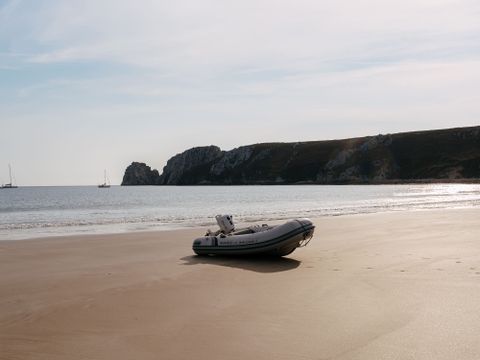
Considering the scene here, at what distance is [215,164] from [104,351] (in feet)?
617

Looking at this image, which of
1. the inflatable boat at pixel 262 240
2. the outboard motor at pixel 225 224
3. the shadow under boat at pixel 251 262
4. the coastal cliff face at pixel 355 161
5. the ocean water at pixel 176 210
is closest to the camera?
the shadow under boat at pixel 251 262

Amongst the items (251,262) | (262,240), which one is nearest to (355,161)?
(262,240)

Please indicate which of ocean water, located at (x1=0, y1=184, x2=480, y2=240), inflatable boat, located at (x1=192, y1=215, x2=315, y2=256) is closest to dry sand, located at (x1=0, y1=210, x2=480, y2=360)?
inflatable boat, located at (x1=192, y1=215, x2=315, y2=256)

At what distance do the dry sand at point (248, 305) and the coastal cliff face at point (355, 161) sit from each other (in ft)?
412

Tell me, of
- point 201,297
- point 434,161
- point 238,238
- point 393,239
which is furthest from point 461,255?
point 434,161

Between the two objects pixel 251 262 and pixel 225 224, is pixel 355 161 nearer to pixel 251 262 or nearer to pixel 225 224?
pixel 225 224

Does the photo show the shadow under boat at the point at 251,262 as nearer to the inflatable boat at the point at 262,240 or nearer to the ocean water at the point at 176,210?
the inflatable boat at the point at 262,240

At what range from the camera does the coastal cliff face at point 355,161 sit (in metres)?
142

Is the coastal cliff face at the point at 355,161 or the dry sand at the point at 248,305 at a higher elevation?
the coastal cliff face at the point at 355,161

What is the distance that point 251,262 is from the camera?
13852 mm

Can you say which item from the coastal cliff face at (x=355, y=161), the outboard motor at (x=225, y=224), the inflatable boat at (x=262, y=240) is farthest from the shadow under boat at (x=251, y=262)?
the coastal cliff face at (x=355, y=161)

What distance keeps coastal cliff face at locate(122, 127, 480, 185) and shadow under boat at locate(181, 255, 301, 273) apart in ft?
408

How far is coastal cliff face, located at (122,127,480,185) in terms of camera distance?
142 meters

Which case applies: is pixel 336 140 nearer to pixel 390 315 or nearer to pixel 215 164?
pixel 215 164
